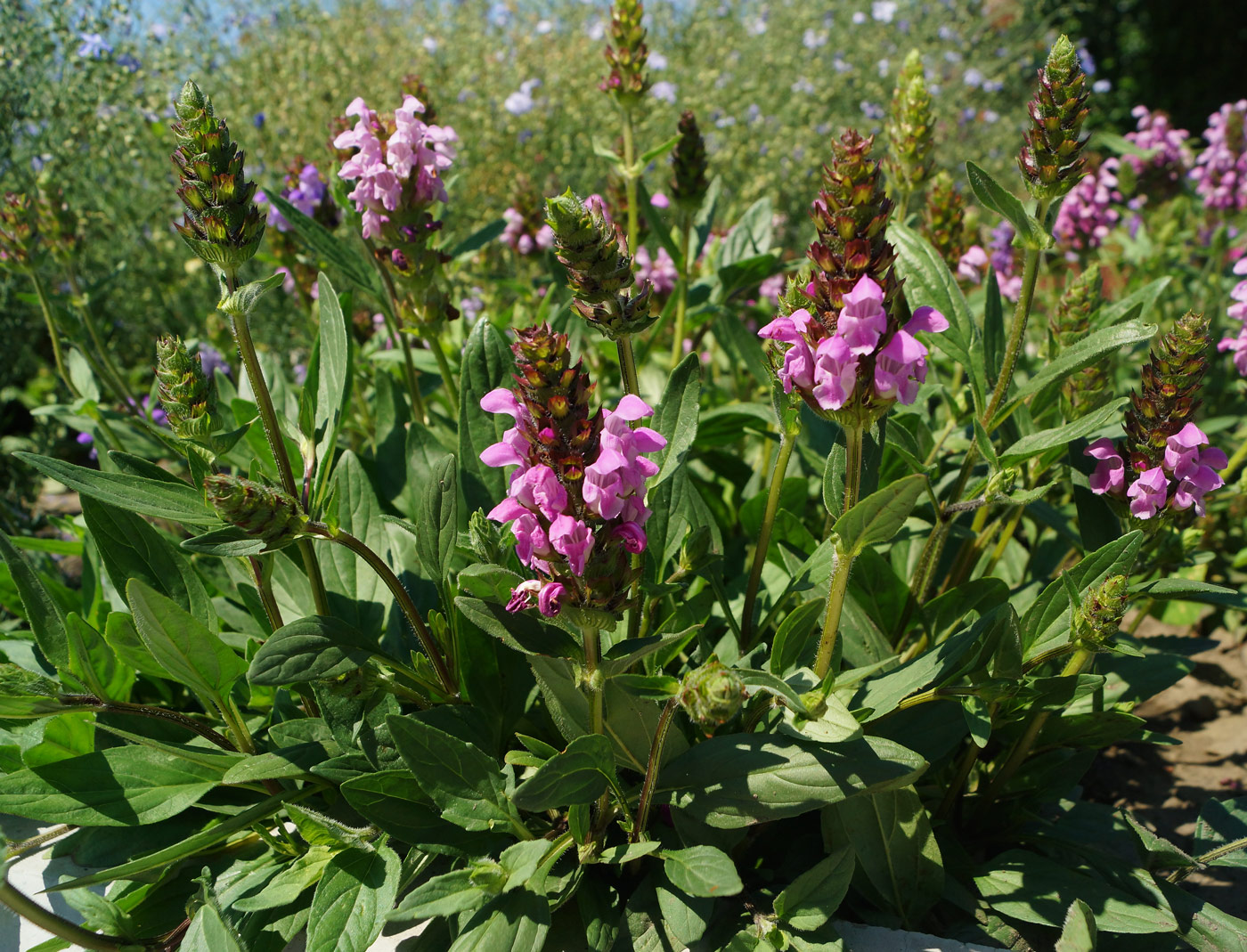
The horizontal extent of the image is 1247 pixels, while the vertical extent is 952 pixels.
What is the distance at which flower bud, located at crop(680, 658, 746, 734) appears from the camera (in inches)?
51.3

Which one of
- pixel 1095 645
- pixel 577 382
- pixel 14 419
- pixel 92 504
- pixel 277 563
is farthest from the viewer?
pixel 14 419

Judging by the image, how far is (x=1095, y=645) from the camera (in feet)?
5.41

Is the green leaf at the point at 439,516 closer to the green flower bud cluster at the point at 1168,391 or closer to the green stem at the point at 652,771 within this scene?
the green stem at the point at 652,771

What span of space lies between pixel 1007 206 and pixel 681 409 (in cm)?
79

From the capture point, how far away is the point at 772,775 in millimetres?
1689

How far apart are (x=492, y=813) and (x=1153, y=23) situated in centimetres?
1538

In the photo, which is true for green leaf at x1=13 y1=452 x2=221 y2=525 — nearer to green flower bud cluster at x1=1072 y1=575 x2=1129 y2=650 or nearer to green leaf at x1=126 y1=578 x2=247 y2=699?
green leaf at x1=126 y1=578 x2=247 y2=699

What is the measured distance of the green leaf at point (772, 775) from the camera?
5.32 feet

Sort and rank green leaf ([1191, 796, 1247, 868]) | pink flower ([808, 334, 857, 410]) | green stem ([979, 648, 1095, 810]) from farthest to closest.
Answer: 1. green leaf ([1191, 796, 1247, 868])
2. green stem ([979, 648, 1095, 810])
3. pink flower ([808, 334, 857, 410])

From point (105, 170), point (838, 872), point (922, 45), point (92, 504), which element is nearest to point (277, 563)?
point (92, 504)

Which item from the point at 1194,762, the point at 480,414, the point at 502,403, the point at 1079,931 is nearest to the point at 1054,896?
the point at 1079,931

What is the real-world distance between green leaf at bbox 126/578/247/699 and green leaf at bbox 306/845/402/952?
0.44 metres

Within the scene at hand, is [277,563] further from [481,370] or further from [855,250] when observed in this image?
[855,250]

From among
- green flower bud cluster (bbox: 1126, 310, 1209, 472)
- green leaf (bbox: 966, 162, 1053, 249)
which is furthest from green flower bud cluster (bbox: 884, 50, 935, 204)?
green flower bud cluster (bbox: 1126, 310, 1209, 472)
